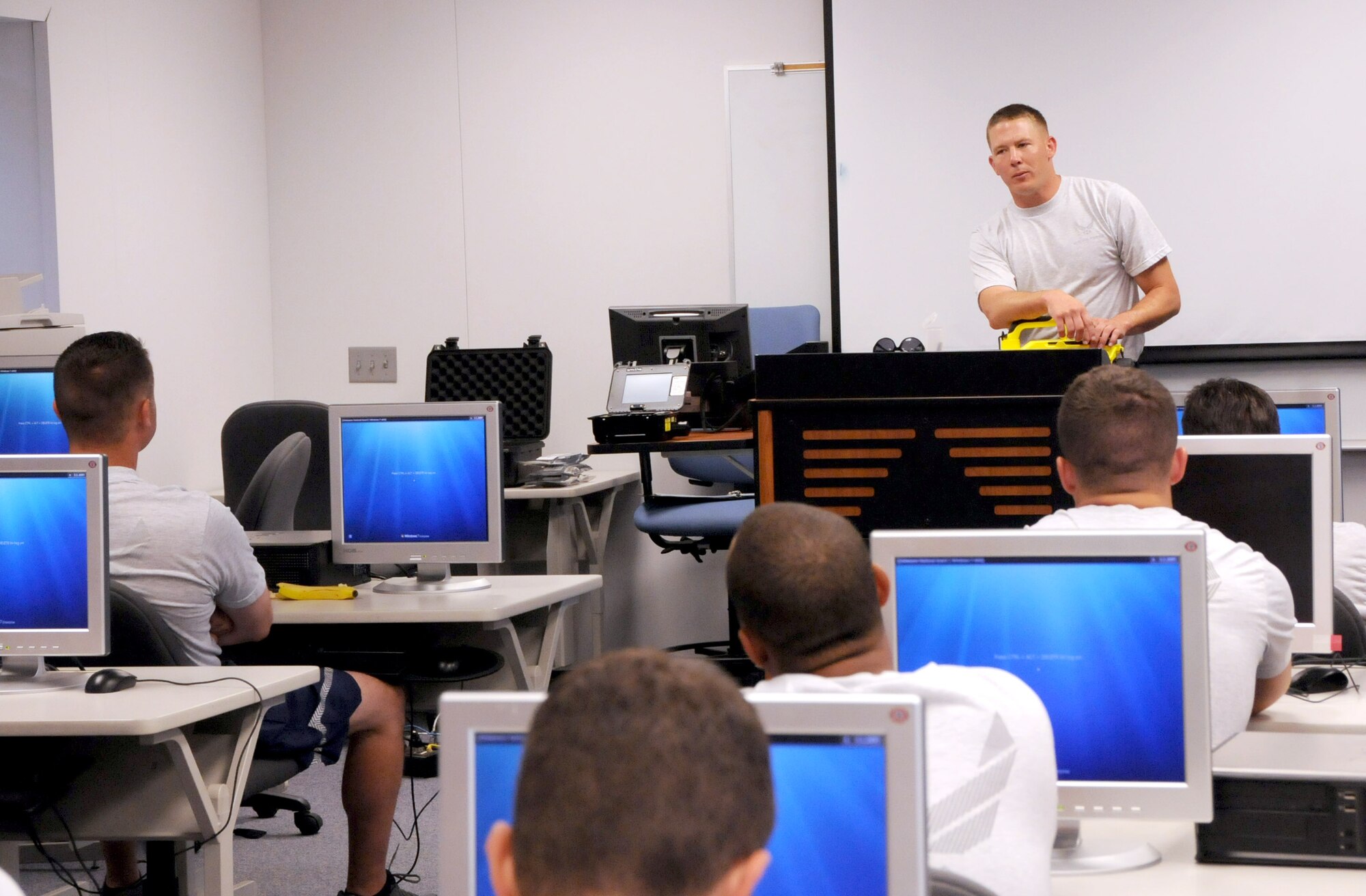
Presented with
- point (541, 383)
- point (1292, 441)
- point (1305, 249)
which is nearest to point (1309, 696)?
point (1292, 441)

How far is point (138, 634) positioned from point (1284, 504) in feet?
6.71

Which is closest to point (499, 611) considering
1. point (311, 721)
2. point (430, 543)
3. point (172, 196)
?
point (430, 543)

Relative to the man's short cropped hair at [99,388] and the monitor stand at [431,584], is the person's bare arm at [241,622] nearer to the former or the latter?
the man's short cropped hair at [99,388]

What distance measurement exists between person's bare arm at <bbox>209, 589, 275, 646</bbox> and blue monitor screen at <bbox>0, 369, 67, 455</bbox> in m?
1.32

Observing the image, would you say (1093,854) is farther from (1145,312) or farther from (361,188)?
(361,188)

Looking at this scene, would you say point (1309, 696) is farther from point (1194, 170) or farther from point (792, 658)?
point (1194, 170)

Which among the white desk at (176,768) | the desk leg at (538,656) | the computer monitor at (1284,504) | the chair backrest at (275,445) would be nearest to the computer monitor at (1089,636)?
the computer monitor at (1284,504)

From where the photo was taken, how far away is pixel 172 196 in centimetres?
523

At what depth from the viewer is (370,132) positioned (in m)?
5.86

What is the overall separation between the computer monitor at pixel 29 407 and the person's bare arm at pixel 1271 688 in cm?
322

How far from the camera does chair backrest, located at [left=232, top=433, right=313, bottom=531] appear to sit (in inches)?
143

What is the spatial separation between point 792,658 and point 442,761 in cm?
40

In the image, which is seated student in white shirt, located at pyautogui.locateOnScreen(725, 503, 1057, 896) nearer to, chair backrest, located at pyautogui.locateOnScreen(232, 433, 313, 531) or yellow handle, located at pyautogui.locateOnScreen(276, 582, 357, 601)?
yellow handle, located at pyautogui.locateOnScreen(276, 582, 357, 601)

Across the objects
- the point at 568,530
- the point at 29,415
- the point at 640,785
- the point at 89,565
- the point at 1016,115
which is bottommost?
the point at 568,530
